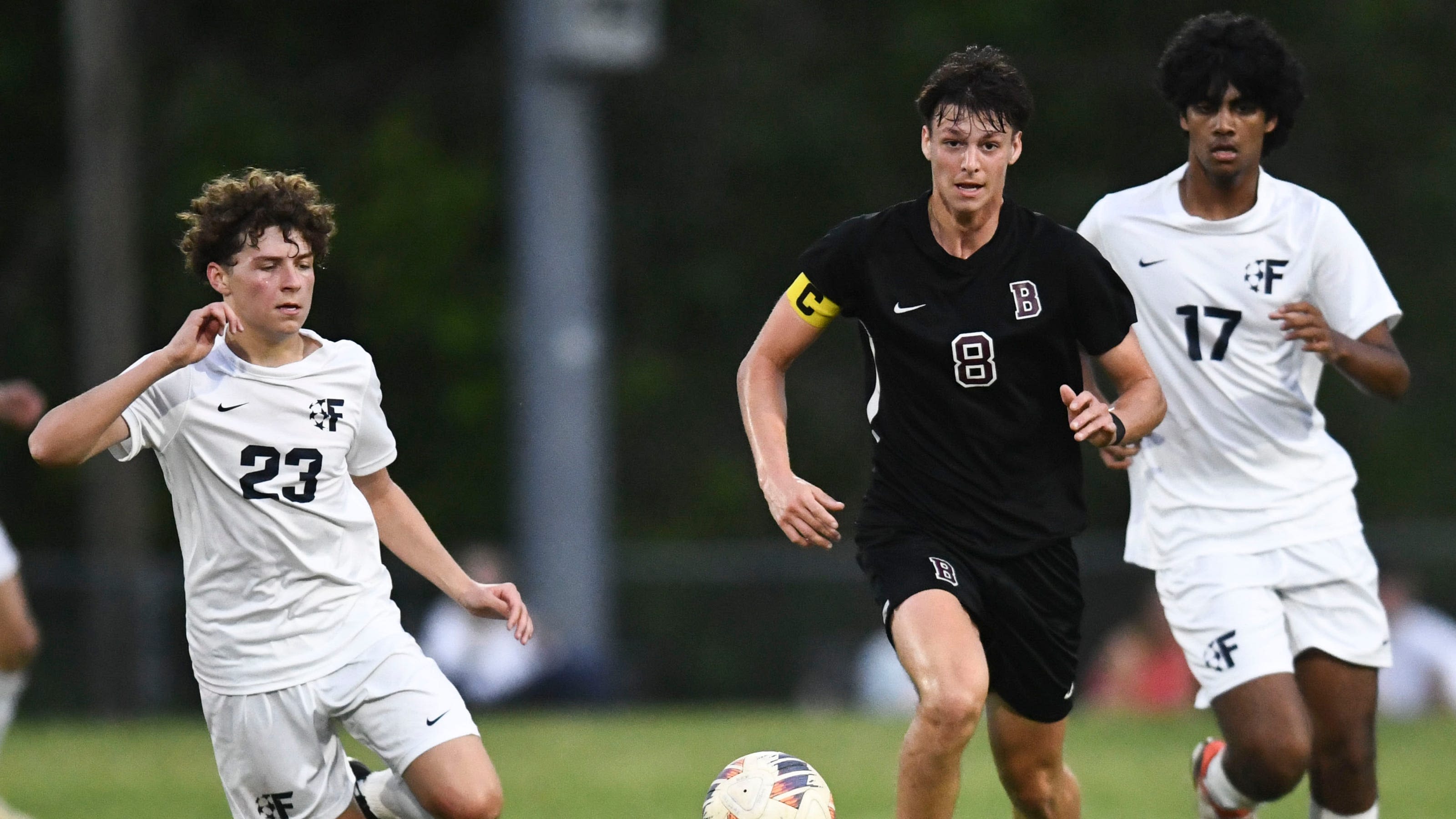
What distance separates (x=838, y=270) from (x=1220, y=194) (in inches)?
52.4

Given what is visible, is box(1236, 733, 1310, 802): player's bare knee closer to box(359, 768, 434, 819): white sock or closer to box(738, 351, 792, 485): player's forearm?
box(738, 351, 792, 485): player's forearm

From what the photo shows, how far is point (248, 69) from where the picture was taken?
2395 cm

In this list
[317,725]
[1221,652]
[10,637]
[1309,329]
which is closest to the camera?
[317,725]

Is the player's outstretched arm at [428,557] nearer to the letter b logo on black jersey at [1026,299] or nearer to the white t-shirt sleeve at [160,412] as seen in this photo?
the white t-shirt sleeve at [160,412]

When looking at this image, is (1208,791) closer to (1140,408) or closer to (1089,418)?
(1140,408)

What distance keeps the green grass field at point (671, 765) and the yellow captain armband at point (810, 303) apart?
3705mm

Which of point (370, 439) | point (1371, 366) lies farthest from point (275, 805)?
point (1371, 366)

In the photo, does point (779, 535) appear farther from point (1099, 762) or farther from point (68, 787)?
point (68, 787)

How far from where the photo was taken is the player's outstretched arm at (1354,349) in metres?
5.84

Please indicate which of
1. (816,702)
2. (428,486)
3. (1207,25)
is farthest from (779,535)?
(1207,25)

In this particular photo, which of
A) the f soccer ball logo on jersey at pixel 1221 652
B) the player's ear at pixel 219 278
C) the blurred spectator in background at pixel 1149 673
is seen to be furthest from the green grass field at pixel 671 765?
the player's ear at pixel 219 278

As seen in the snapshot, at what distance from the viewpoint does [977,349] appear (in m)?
5.62

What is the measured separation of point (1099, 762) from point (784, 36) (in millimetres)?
15216

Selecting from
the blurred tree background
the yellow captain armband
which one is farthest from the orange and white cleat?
the blurred tree background
